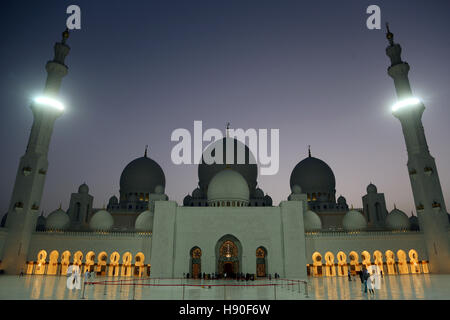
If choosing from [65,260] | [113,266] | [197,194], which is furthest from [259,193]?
[65,260]

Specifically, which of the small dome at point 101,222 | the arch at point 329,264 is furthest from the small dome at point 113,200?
the arch at point 329,264

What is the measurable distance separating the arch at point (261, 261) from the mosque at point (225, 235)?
8cm

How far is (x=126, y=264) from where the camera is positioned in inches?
981

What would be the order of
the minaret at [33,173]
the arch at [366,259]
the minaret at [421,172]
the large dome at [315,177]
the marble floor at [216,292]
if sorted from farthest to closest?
the large dome at [315,177] → the arch at [366,259] → the minaret at [421,172] → the minaret at [33,173] → the marble floor at [216,292]

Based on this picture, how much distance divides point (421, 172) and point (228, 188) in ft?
56.2

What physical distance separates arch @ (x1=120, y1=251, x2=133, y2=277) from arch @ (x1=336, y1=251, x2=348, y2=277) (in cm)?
1780

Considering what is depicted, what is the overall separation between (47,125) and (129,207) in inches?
485

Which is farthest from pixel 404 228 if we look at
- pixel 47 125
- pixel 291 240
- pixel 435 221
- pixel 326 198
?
pixel 47 125

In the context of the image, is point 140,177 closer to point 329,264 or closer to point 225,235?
point 225,235

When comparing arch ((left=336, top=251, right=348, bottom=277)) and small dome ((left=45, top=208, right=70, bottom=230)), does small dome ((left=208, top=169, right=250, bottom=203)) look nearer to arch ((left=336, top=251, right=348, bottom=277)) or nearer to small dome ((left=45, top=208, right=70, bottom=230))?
arch ((left=336, top=251, right=348, bottom=277))

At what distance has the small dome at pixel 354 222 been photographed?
27719 mm

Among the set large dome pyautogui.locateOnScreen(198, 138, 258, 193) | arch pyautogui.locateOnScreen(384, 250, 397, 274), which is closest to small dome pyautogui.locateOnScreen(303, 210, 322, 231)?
arch pyautogui.locateOnScreen(384, 250, 397, 274)

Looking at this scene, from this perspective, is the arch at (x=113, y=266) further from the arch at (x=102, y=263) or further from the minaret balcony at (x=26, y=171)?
the minaret balcony at (x=26, y=171)
